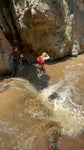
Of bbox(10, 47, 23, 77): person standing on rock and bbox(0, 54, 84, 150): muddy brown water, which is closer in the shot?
bbox(0, 54, 84, 150): muddy brown water

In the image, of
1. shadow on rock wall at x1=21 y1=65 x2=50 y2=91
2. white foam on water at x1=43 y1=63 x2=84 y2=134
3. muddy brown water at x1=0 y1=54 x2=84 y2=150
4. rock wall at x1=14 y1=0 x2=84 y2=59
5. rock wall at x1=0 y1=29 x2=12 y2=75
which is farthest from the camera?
rock wall at x1=14 y1=0 x2=84 y2=59

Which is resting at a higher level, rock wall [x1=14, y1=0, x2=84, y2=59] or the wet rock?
rock wall [x1=14, y1=0, x2=84, y2=59]

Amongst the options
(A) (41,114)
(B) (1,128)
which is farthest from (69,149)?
(B) (1,128)

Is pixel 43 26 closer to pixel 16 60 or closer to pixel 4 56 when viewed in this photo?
pixel 16 60

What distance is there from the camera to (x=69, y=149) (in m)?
1.78

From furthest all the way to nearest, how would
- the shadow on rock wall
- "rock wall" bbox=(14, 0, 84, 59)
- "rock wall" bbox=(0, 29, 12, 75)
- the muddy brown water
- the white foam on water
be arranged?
1. "rock wall" bbox=(14, 0, 84, 59)
2. the shadow on rock wall
3. "rock wall" bbox=(0, 29, 12, 75)
4. the white foam on water
5. the muddy brown water

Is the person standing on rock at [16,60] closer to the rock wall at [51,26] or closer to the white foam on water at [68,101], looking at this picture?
the white foam on water at [68,101]

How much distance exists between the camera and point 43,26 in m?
7.51

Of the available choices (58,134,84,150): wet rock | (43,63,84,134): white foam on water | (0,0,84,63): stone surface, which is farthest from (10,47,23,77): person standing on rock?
(58,134,84,150): wet rock

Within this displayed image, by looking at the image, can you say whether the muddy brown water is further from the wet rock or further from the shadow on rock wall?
the shadow on rock wall

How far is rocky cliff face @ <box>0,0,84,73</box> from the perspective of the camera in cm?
702

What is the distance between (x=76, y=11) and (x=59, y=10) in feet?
8.23

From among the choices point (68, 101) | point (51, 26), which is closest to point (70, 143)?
point (68, 101)

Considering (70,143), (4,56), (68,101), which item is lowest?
(68,101)
